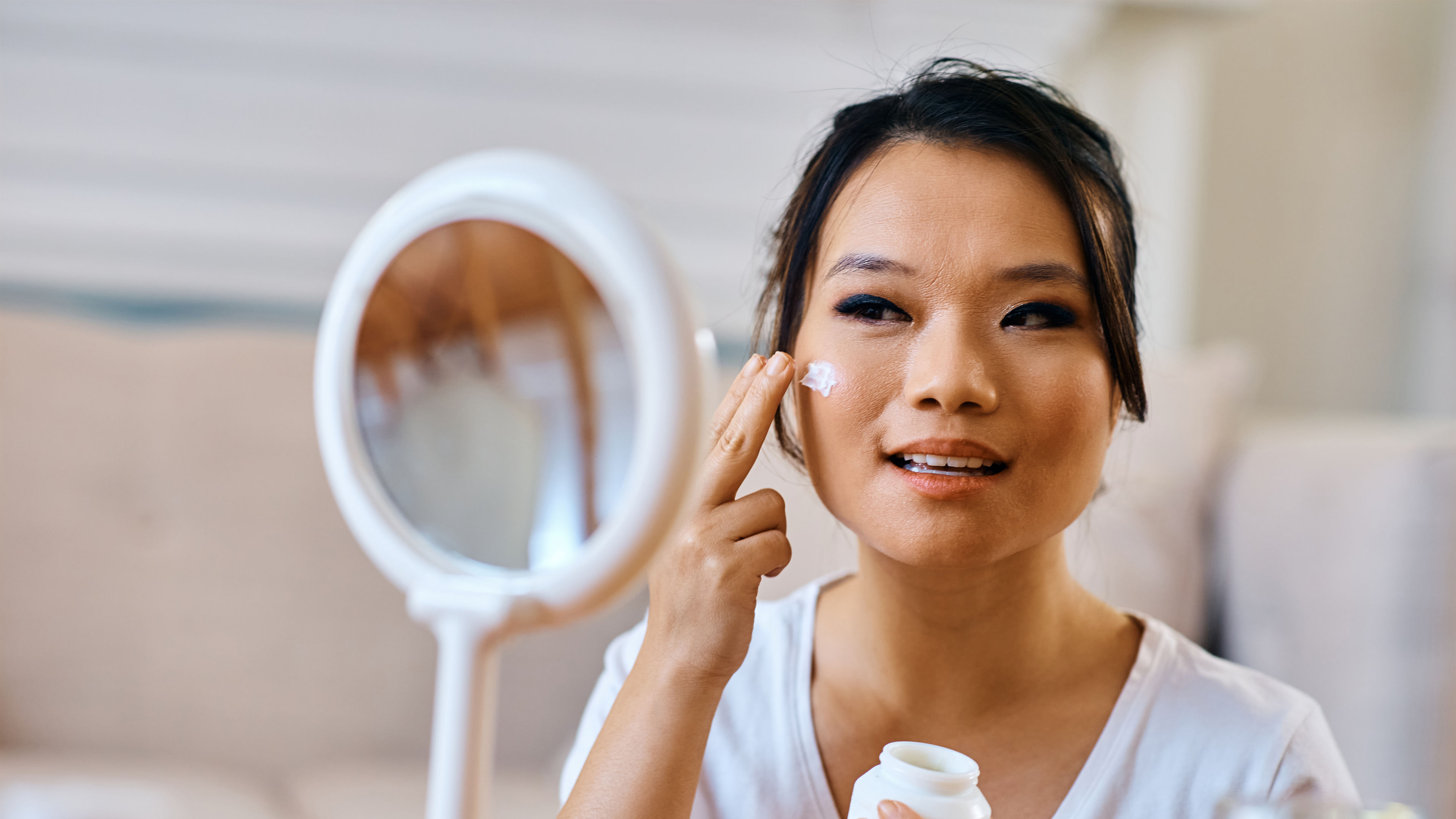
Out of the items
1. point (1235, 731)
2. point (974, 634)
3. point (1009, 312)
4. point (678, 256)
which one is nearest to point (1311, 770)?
point (1235, 731)

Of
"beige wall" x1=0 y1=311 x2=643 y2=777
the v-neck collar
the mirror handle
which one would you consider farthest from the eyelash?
"beige wall" x1=0 y1=311 x2=643 y2=777

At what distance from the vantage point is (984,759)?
2.06ft

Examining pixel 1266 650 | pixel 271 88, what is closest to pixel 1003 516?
pixel 1266 650

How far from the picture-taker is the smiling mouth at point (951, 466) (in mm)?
562

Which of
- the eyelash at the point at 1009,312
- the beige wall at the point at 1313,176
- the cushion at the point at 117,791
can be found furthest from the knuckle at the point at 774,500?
the beige wall at the point at 1313,176

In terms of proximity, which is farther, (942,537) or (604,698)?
(604,698)

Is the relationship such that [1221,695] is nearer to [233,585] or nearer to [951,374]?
[951,374]

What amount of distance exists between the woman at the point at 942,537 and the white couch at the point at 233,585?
393mm

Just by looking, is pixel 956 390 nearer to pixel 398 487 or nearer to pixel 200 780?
pixel 398 487

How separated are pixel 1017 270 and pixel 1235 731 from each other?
0.96 feet

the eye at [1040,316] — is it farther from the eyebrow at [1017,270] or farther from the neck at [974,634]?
the neck at [974,634]

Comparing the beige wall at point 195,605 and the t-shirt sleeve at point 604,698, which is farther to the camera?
the beige wall at point 195,605

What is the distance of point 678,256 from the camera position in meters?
0.72

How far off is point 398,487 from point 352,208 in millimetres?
1406
